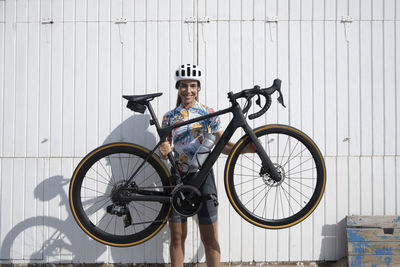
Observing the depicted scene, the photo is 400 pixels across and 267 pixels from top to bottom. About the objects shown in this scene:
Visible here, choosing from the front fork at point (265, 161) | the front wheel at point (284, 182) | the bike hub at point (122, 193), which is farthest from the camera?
the front wheel at point (284, 182)

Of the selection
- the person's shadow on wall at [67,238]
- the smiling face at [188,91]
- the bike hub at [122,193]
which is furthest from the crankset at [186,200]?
the person's shadow on wall at [67,238]

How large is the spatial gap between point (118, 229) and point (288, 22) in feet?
9.56

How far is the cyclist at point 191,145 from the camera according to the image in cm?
261

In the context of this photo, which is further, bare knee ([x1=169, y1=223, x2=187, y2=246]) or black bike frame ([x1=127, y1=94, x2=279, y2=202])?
bare knee ([x1=169, y1=223, x2=187, y2=246])

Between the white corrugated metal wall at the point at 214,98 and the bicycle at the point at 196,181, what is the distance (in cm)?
25

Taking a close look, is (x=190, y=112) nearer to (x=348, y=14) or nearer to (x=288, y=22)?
(x=288, y=22)

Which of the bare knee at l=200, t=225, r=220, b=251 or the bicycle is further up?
the bicycle

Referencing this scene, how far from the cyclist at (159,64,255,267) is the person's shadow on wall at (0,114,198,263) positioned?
63cm

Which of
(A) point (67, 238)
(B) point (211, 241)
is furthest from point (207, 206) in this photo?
(A) point (67, 238)

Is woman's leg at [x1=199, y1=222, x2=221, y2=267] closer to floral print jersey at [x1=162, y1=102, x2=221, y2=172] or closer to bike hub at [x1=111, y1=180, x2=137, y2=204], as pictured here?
floral print jersey at [x1=162, y1=102, x2=221, y2=172]

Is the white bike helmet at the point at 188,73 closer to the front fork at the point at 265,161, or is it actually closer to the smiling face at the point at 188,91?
the smiling face at the point at 188,91

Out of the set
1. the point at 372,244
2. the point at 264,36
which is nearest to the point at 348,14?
the point at 264,36

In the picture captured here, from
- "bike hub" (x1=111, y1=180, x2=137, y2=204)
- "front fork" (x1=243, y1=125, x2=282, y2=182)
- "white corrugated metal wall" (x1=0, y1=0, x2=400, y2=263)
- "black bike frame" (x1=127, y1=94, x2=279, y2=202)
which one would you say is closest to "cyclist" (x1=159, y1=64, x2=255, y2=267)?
"black bike frame" (x1=127, y1=94, x2=279, y2=202)

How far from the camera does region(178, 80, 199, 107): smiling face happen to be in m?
2.65
